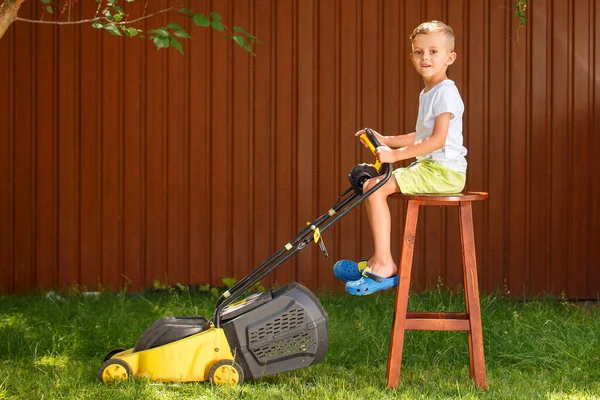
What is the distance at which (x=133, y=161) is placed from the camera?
641 centimetres

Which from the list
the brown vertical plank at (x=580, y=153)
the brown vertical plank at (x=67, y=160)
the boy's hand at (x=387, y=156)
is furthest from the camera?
the brown vertical plank at (x=67, y=160)

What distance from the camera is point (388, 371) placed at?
410cm

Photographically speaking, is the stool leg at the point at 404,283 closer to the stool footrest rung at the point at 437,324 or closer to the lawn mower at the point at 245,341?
the stool footrest rung at the point at 437,324

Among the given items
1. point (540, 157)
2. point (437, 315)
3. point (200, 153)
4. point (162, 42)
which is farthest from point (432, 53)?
point (200, 153)

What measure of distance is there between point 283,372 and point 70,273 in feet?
8.65

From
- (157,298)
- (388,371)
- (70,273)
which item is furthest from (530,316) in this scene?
(70,273)

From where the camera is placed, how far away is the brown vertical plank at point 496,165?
6.33 m

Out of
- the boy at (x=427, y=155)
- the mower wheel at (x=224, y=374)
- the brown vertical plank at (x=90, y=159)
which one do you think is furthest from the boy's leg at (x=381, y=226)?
the brown vertical plank at (x=90, y=159)

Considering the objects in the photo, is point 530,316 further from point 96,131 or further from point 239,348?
point 96,131

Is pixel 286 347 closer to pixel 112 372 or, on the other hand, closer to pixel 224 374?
pixel 224 374

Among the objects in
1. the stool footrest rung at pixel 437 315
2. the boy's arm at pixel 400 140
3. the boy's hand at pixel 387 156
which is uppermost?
the boy's arm at pixel 400 140

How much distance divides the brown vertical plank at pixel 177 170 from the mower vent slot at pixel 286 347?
2422 mm

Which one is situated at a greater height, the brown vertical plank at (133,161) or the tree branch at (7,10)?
the tree branch at (7,10)

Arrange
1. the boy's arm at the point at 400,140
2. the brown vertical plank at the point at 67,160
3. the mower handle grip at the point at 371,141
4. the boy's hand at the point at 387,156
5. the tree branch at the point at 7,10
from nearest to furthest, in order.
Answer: the boy's hand at the point at 387,156 → the mower handle grip at the point at 371,141 → the boy's arm at the point at 400,140 → the tree branch at the point at 7,10 → the brown vertical plank at the point at 67,160
